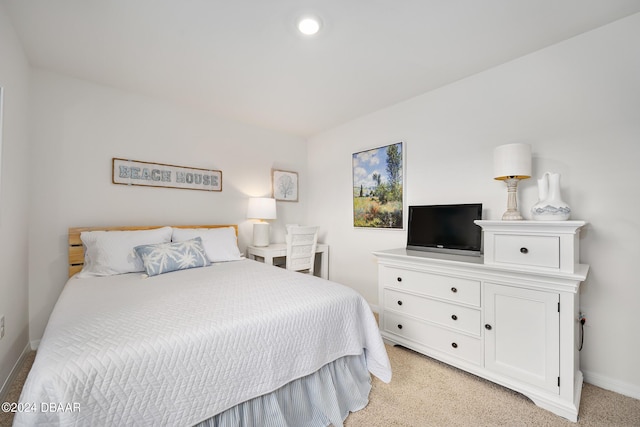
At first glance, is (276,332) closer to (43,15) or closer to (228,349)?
(228,349)

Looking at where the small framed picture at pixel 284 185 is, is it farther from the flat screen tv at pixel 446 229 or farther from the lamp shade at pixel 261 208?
the flat screen tv at pixel 446 229

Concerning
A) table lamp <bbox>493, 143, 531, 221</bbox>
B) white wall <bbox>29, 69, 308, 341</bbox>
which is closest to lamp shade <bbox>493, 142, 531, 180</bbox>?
table lamp <bbox>493, 143, 531, 221</bbox>

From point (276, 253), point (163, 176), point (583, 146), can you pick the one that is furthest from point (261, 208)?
point (583, 146)

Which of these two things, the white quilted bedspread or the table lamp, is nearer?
the white quilted bedspread

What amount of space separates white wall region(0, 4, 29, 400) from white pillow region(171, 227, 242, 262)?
1.05 meters

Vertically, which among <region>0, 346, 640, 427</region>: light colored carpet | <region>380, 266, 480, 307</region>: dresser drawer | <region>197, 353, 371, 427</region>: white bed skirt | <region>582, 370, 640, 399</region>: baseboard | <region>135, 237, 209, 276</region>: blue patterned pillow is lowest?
<region>0, 346, 640, 427</region>: light colored carpet

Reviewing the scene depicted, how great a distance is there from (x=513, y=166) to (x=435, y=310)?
3.85 ft

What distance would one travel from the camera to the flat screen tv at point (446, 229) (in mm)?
2283

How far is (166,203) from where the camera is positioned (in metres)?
3.03

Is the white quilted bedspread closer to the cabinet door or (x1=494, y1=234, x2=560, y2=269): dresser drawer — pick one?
the cabinet door

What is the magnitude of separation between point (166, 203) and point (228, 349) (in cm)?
232

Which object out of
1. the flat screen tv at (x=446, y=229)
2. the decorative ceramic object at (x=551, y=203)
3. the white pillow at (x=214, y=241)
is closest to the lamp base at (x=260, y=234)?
the white pillow at (x=214, y=241)

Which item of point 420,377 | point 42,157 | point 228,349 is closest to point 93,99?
point 42,157

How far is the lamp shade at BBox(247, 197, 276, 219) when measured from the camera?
3.49 metres
